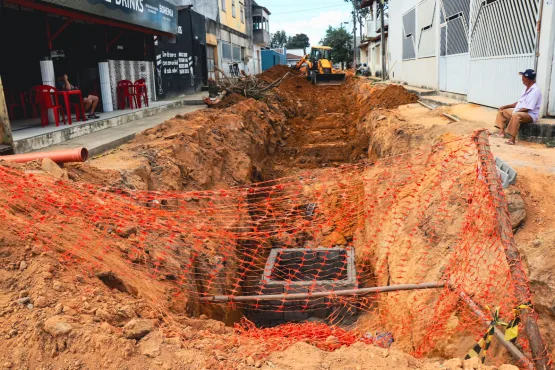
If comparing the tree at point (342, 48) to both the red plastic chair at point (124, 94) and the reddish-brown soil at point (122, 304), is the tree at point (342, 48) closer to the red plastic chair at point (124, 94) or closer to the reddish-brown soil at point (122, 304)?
the red plastic chair at point (124, 94)

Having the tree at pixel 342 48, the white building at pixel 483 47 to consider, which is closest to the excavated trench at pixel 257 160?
the white building at pixel 483 47

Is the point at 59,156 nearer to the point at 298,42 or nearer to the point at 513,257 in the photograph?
the point at 513,257

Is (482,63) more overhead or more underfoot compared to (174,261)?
more overhead

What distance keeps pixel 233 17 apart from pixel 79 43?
2318cm

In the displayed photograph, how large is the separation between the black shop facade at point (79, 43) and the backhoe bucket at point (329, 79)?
11.7m

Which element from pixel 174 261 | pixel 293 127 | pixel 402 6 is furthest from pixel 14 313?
pixel 402 6

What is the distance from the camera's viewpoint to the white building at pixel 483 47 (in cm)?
824

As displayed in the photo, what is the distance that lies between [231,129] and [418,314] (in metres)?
7.61

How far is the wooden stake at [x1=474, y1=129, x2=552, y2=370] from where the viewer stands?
10.1 feet

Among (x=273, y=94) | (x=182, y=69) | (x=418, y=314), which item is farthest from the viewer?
(x=182, y=69)

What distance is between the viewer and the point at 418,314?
4.78 metres

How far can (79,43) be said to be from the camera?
41.6ft

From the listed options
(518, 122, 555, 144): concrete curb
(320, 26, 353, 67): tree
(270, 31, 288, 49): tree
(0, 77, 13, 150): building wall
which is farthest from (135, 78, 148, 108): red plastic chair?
(270, 31, 288, 49): tree

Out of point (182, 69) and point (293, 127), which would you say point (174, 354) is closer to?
point (293, 127)
